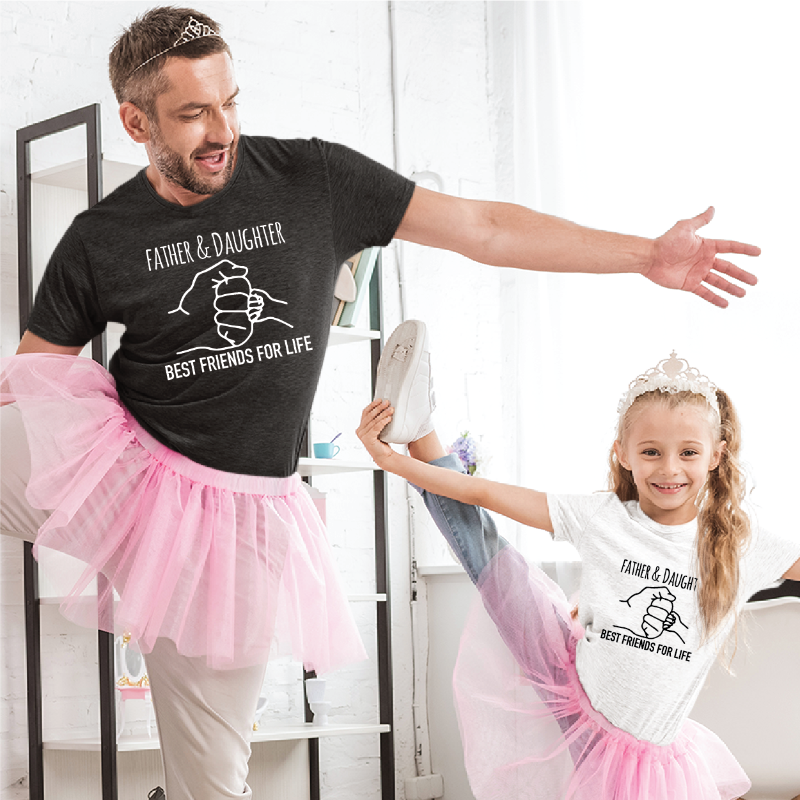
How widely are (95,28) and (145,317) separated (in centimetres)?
176

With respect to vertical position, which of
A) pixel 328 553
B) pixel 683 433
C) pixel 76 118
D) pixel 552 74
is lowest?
pixel 328 553

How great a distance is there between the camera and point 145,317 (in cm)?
162

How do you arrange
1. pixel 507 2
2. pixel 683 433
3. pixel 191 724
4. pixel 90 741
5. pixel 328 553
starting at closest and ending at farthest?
1. pixel 191 724
2. pixel 328 553
3. pixel 683 433
4. pixel 90 741
5. pixel 507 2

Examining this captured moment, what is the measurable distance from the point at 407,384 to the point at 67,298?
26.7 inches

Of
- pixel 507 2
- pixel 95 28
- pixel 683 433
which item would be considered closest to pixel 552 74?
pixel 507 2

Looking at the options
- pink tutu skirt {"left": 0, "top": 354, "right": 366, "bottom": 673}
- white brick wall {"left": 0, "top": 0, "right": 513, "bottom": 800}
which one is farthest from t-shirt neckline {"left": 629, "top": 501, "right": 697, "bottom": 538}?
white brick wall {"left": 0, "top": 0, "right": 513, "bottom": 800}

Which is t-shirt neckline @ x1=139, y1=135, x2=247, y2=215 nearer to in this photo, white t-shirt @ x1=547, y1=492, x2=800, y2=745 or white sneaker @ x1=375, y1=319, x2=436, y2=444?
white sneaker @ x1=375, y1=319, x2=436, y2=444

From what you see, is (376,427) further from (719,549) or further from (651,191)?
(651,191)

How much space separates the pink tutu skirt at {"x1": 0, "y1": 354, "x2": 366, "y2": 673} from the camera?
1.58 m

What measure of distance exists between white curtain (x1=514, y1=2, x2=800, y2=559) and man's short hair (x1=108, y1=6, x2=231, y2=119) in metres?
1.75

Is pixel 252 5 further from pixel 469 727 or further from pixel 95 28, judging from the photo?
pixel 469 727

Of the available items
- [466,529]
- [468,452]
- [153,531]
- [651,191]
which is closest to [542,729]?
[466,529]

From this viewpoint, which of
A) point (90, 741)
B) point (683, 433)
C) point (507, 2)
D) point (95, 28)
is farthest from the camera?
point (507, 2)

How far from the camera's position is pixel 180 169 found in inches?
63.9
